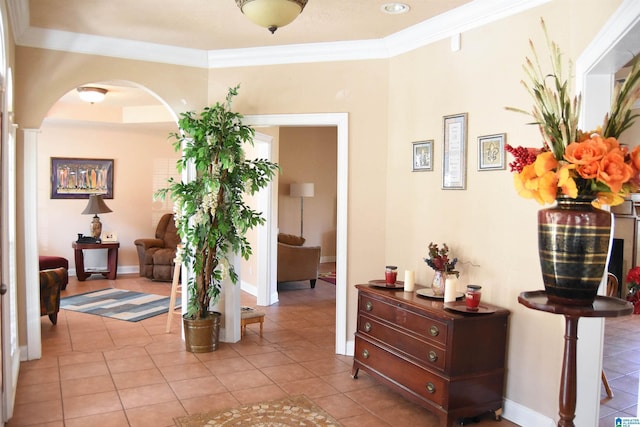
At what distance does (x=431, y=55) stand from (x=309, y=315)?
3.29 m

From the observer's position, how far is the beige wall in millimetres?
3295

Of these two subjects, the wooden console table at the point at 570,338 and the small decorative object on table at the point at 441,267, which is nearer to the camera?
the wooden console table at the point at 570,338

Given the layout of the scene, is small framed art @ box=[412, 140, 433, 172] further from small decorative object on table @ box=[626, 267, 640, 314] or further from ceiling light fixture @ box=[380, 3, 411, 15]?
small decorative object on table @ box=[626, 267, 640, 314]

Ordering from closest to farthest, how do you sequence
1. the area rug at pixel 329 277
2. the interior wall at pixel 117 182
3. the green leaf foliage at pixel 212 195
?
the green leaf foliage at pixel 212 195 → the interior wall at pixel 117 182 → the area rug at pixel 329 277

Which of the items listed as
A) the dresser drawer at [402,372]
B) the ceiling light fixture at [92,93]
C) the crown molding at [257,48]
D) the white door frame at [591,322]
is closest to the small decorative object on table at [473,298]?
the dresser drawer at [402,372]

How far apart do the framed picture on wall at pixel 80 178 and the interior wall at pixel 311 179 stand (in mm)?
3114

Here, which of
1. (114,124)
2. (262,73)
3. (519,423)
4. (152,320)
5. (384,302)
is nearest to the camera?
(519,423)

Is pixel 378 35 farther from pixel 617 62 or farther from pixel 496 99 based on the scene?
pixel 617 62

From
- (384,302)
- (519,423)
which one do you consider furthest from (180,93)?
(519,423)

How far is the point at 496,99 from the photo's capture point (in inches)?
139

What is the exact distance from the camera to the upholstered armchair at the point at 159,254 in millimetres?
8156

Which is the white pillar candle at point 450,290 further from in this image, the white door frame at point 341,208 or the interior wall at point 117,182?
the interior wall at point 117,182

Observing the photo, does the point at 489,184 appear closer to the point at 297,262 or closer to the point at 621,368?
the point at 621,368

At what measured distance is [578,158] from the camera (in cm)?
163
